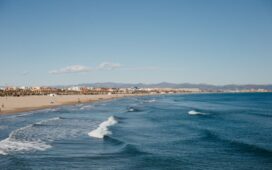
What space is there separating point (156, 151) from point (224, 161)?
4.38 meters

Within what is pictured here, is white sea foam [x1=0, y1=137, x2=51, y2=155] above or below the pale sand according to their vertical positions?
below

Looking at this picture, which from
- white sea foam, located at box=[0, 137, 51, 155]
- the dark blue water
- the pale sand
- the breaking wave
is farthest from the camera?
the pale sand

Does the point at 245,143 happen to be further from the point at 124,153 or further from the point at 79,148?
the point at 79,148

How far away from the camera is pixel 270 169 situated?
1753cm

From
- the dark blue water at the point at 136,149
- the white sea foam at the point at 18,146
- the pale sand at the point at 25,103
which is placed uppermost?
the pale sand at the point at 25,103

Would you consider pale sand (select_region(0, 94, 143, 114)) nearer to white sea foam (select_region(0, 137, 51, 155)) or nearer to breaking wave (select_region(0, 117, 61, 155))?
breaking wave (select_region(0, 117, 61, 155))

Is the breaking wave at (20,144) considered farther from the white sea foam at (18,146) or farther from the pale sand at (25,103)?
the pale sand at (25,103)

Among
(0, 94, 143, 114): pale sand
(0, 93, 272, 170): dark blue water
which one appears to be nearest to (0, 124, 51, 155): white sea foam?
(0, 93, 272, 170): dark blue water

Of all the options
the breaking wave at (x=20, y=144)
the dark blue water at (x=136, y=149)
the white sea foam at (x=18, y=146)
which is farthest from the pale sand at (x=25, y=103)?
the white sea foam at (x=18, y=146)

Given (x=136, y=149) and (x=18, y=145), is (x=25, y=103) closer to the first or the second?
(x=18, y=145)

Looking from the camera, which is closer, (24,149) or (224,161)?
(224,161)

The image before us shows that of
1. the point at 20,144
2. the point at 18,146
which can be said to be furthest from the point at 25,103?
the point at 18,146

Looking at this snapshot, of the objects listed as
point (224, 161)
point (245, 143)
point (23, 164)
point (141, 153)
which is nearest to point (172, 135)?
point (245, 143)

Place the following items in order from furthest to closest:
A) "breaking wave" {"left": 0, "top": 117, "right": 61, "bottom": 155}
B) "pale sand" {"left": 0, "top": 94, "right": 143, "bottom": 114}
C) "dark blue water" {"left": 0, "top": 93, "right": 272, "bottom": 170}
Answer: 1. "pale sand" {"left": 0, "top": 94, "right": 143, "bottom": 114}
2. "breaking wave" {"left": 0, "top": 117, "right": 61, "bottom": 155}
3. "dark blue water" {"left": 0, "top": 93, "right": 272, "bottom": 170}
